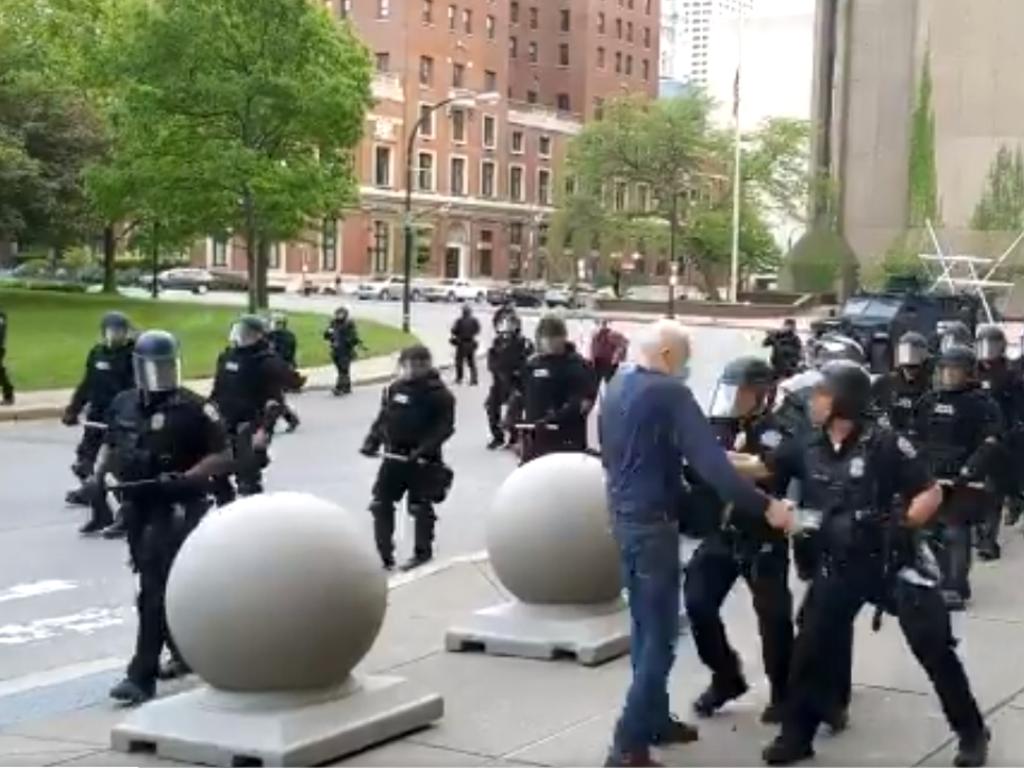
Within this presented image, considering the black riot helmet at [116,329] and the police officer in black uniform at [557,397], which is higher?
the black riot helmet at [116,329]

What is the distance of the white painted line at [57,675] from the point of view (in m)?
8.89

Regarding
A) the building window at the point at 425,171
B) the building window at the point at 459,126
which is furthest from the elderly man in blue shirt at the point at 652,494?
the building window at the point at 459,126

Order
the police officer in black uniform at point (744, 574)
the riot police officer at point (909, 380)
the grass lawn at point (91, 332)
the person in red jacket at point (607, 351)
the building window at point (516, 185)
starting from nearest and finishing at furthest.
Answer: the police officer in black uniform at point (744, 574), the riot police officer at point (909, 380), the person in red jacket at point (607, 351), the grass lawn at point (91, 332), the building window at point (516, 185)

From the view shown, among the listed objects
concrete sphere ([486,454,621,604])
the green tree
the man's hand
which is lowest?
concrete sphere ([486,454,621,604])

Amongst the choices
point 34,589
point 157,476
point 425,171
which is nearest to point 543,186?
point 425,171

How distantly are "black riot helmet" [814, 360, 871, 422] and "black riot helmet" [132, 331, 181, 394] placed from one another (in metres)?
3.26

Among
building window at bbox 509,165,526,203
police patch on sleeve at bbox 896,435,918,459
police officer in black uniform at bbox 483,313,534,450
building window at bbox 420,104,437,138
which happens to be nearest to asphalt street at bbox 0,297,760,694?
police officer in black uniform at bbox 483,313,534,450

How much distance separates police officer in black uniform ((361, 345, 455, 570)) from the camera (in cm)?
1219

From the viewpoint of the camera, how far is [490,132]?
358ft

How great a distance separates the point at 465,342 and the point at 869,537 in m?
25.4

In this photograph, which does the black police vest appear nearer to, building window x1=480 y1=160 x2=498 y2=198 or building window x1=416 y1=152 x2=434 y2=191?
building window x1=416 y1=152 x2=434 y2=191

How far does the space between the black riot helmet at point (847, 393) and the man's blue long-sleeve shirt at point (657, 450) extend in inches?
19.8

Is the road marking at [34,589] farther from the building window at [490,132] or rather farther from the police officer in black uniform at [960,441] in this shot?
the building window at [490,132]

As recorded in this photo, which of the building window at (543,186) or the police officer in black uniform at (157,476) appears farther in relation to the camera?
the building window at (543,186)
